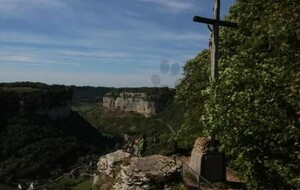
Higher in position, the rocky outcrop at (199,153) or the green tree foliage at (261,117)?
the green tree foliage at (261,117)

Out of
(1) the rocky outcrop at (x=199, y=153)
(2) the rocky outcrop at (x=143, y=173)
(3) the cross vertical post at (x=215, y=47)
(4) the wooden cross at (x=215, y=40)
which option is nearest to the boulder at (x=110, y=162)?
(2) the rocky outcrop at (x=143, y=173)

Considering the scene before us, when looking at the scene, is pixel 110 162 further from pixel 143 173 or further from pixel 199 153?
pixel 199 153

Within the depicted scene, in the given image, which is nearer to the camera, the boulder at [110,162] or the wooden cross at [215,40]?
the wooden cross at [215,40]

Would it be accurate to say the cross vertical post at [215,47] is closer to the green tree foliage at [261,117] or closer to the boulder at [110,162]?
the green tree foliage at [261,117]

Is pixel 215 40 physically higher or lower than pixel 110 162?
higher

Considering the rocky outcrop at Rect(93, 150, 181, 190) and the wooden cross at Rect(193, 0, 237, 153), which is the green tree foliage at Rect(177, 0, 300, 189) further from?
the rocky outcrop at Rect(93, 150, 181, 190)

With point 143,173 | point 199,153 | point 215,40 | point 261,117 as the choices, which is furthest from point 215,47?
point 143,173

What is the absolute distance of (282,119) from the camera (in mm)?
17406

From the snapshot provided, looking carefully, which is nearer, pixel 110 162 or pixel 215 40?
pixel 215 40

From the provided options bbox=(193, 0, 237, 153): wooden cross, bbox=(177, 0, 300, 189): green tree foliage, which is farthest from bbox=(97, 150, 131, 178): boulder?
bbox=(177, 0, 300, 189): green tree foliage

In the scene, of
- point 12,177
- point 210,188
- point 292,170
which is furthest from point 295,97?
point 12,177

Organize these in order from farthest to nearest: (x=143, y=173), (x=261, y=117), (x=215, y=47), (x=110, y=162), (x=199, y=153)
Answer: (x=110, y=162) < (x=199, y=153) < (x=215, y=47) < (x=143, y=173) < (x=261, y=117)

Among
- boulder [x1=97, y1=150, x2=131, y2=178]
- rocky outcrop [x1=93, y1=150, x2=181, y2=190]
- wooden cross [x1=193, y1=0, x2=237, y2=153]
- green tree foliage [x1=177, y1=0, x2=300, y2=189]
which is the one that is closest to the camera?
green tree foliage [x1=177, y1=0, x2=300, y2=189]

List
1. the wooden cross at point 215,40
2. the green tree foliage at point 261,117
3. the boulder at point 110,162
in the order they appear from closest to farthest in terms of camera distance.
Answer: the green tree foliage at point 261,117 → the wooden cross at point 215,40 → the boulder at point 110,162
